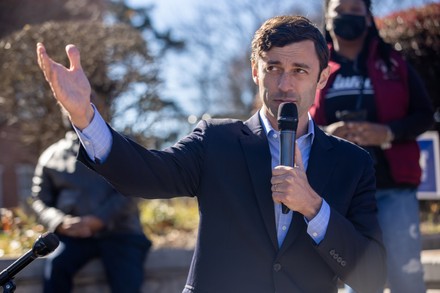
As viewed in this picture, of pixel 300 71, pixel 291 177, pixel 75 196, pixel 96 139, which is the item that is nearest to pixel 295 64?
pixel 300 71

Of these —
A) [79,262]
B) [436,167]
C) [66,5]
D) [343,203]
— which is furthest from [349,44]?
[66,5]

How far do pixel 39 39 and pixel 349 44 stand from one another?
405cm

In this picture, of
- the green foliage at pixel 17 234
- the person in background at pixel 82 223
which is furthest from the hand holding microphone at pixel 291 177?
the green foliage at pixel 17 234

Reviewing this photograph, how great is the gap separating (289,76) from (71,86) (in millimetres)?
914

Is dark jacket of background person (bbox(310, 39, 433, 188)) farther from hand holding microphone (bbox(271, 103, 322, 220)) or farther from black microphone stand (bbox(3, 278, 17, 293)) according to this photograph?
black microphone stand (bbox(3, 278, 17, 293))

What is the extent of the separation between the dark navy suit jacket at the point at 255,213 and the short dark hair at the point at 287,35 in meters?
0.33

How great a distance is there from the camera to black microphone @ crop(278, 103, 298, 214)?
9.19ft

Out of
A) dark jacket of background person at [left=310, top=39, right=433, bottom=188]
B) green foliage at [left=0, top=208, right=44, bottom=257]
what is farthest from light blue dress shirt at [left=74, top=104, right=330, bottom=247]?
green foliage at [left=0, top=208, right=44, bottom=257]

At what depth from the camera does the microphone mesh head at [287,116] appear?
2850mm

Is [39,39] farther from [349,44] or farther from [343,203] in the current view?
[343,203]

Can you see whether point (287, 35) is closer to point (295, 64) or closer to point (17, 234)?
point (295, 64)

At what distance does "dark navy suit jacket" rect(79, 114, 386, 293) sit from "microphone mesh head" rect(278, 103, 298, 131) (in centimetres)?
28

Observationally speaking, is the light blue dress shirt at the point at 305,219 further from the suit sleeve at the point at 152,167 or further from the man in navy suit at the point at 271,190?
the suit sleeve at the point at 152,167

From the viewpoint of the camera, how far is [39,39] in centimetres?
796
